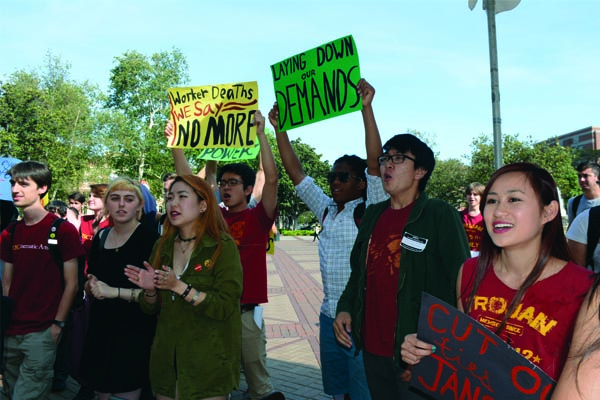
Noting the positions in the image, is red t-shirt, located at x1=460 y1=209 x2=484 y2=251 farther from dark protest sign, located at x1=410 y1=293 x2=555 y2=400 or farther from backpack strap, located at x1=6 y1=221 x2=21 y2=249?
backpack strap, located at x1=6 y1=221 x2=21 y2=249

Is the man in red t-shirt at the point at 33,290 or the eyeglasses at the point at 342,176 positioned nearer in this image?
the man in red t-shirt at the point at 33,290

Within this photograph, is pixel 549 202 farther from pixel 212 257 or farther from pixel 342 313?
pixel 212 257

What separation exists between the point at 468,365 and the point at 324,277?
1.99 meters

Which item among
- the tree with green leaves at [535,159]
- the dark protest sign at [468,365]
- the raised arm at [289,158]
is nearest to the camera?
the dark protest sign at [468,365]

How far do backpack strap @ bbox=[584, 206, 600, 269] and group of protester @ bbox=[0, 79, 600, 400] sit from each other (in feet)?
0.09

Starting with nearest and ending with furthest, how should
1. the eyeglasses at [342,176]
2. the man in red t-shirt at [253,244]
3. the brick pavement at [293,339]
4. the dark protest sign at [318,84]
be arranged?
the eyeglasses at [342,176]
the dark protest sign at [318,84]
the man in red t-shirt at [253,244]
the brick pavement at [293,339]

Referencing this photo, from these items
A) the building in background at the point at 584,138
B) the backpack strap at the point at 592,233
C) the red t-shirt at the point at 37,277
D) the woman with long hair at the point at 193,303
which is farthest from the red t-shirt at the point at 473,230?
the building in background at the point at 584,138

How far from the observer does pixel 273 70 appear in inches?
177

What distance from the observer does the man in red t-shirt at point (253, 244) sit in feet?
12.7

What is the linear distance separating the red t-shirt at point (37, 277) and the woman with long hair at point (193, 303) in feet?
3.16

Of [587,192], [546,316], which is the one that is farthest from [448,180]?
[546,316]

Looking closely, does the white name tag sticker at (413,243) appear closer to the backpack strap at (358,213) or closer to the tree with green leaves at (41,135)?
the backpack strap at (358,213)

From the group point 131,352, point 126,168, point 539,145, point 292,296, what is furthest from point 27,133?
point 539,145

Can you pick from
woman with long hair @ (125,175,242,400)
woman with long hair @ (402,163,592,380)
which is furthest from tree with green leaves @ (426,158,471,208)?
woman with long hair @ (402,163,592,380)
